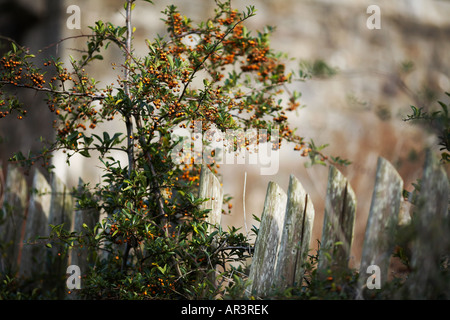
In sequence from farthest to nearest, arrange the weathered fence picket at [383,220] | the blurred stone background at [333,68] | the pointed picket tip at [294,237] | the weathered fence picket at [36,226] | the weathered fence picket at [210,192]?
the blurred stone background at [333,68]
the weathered fence picket at [36,226]
the weathered fence picket at [210,192]
the pointed picket tip at [294,237]
the weathered fence picket at [383,220]

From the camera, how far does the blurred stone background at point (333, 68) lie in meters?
4.61

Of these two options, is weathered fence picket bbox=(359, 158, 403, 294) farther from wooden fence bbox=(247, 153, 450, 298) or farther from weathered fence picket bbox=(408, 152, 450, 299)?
weathered fence picket bbox=(408, 152, 450, 299)

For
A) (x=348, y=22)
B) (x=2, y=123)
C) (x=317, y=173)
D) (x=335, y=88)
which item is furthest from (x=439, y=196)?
(x=2, y=123)

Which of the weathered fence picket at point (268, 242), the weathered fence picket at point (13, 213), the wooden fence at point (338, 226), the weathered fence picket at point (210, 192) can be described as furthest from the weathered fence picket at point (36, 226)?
the weathered fence picket at point (268, 242)

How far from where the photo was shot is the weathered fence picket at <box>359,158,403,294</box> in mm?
1896

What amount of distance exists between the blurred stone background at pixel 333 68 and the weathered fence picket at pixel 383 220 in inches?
104

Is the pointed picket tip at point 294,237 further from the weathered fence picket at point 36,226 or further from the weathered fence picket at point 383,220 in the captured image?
the weathered fence picket at point 36,226

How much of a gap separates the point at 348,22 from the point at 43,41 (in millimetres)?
3178

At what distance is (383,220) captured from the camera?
6.25 ft

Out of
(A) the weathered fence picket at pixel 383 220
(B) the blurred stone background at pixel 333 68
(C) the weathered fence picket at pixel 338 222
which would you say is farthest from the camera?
(B) the blurred stone background at pixel 333 68

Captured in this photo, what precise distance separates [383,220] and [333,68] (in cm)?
308

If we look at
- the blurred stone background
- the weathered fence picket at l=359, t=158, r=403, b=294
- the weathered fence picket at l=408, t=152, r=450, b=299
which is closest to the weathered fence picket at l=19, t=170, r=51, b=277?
the blurred stone background

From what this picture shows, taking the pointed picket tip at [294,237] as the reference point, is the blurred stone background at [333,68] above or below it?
above

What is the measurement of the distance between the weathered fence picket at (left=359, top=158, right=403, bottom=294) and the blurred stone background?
265 centimetres
